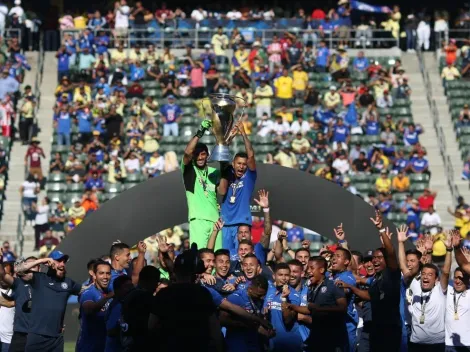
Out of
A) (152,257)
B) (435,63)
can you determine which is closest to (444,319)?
(152,257)

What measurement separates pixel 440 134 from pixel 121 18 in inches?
328

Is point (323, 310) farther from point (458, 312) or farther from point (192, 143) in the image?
point (458, 312)

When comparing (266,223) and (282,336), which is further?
(266,223)

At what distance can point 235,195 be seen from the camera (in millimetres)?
15109

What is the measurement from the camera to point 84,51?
31.8 meters

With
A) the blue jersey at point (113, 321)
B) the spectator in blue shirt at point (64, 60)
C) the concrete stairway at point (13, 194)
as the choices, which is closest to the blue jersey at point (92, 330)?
the blue jersey at point (113, 321)

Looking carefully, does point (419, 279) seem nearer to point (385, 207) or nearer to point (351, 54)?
point (385, 207)

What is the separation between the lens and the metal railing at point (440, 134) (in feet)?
97.1

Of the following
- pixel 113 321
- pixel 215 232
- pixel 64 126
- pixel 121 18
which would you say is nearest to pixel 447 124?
pixel 121 18

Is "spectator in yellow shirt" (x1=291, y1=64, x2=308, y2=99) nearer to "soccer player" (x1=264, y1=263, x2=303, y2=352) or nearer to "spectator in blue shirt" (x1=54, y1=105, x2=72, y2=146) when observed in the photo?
"spectator in blue shirt" (x1=54, y1=105, x2=72, y2=146)

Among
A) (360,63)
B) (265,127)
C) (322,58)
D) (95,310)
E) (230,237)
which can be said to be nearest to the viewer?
(95,310)

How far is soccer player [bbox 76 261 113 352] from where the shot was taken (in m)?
13.2

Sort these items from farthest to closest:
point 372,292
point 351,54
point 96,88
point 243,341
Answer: point 351,54
point 96,88
point 372,292
point 243,341

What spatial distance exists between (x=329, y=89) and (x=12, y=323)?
54.5ft
